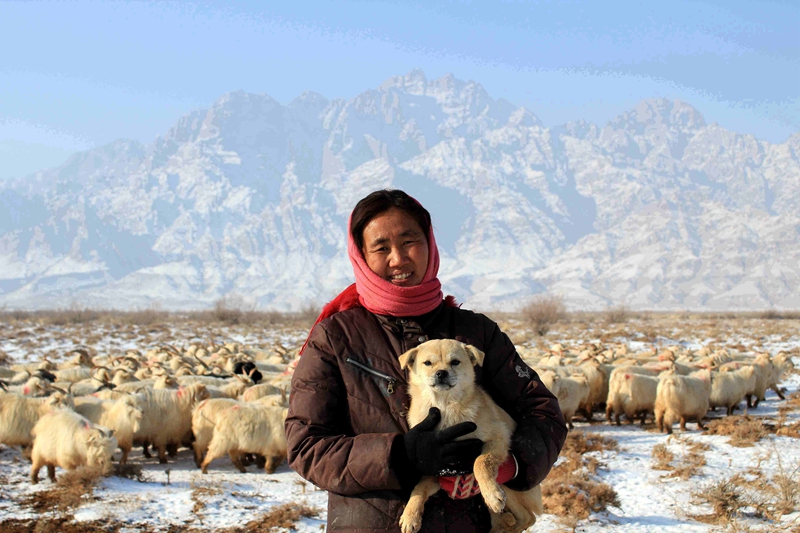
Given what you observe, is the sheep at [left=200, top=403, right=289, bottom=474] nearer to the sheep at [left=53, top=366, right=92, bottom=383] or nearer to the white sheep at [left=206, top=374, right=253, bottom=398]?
the white sheep at [left=206, top=374, right=253, bottom=398]

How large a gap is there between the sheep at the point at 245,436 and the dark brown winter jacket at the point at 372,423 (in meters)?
6.29

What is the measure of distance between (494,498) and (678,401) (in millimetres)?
9373

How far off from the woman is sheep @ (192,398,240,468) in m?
6.64

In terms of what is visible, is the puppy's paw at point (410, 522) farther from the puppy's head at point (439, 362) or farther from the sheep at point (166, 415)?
the sheep at point (166, 415)

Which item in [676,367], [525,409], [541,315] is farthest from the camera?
[541,315]

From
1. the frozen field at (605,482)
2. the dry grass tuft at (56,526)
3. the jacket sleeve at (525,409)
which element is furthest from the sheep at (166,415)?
the jacket sleeve at (525,409)

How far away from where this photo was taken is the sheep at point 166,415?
920cm

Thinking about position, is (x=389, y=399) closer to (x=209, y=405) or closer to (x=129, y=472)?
(x=129, y=472)

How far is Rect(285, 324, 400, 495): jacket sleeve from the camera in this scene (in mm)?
2334

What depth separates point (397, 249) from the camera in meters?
2.79

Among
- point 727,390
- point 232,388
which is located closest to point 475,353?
point 232,388

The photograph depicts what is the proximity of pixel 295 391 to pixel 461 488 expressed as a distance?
0.73 metres

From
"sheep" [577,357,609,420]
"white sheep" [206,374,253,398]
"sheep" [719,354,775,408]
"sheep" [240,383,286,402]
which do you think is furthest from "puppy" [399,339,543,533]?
"sheep" [719,354,775,408]

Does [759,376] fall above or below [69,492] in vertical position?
above
